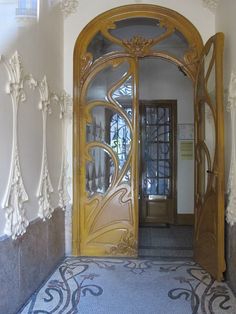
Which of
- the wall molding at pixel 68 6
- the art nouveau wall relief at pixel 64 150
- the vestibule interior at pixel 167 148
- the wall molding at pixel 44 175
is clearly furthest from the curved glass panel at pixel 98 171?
the vestibule interior at pixel 167 148

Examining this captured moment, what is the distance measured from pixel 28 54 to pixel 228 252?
234 centimetres

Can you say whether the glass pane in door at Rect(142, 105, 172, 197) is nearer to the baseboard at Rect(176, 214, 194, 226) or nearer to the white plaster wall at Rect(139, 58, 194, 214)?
the white plaster wall at Rect(139, 58, 194, 214)

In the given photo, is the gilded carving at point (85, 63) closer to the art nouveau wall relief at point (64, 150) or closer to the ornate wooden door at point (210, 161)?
the art nouveau wall relief at point (64, 150)

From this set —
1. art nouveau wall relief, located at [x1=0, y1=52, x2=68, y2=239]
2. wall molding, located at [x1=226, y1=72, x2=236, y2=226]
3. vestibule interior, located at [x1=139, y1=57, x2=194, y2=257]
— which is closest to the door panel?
vestibule interior, located at [x1=139, y1=57, x2=194, y2=257]

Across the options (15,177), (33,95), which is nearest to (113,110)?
(33,95)

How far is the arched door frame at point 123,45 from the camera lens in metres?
3.73

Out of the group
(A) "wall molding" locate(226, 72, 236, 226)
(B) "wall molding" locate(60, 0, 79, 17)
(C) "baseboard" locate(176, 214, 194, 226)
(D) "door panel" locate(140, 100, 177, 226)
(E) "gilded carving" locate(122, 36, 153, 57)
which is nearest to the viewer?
(A) "wall molding" locate(226, 72, 236, 226)

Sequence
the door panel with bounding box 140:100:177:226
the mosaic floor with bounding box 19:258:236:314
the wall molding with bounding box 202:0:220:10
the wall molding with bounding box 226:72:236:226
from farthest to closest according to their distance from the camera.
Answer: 1. the door panel with bounding box 140:100:177:226
2. the wall molding with bounding box 202:0:220:10
3. the wall molding with bounding box 226:72:236:226
4. the mosaic floor with bounding box 19:258:236:314

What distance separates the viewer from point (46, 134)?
3125mm

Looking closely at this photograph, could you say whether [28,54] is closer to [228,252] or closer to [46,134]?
[46,134]

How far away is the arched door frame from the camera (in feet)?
12.2

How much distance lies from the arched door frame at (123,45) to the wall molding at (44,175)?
0.67 meters

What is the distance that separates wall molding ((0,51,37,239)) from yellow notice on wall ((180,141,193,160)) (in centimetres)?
400

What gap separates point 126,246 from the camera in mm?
3734
